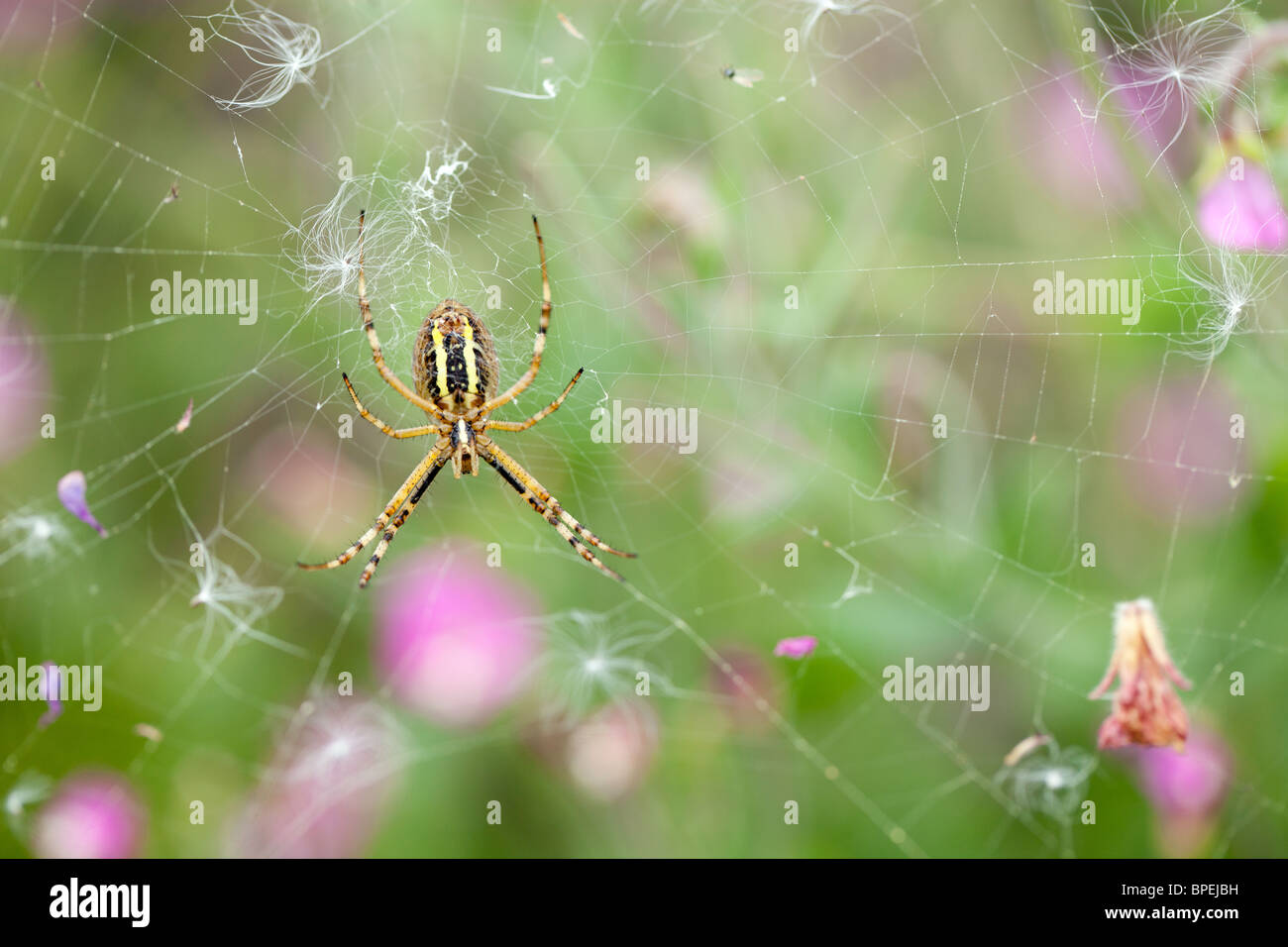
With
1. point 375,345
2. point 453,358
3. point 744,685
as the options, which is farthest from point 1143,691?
point 375,345

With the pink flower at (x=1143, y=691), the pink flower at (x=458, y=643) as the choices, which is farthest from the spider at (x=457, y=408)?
the pink flower at (x=1143, y=691)

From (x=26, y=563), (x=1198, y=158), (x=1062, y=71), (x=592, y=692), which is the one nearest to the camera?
(x=1198, y=158)

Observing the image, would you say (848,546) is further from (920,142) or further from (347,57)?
(347,57)

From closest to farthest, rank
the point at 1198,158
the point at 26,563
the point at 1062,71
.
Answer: the point at 1198,158
the point at 1062,71
the point at 26,563

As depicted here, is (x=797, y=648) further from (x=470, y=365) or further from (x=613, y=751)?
(x=470, y=365)

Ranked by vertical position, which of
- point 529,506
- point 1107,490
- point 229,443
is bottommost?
point 1107,490

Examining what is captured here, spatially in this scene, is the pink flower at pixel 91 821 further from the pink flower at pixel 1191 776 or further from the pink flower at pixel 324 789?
the pink flower at pixel 1191 776

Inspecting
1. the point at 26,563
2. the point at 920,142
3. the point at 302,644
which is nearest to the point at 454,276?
the point at 302,644
